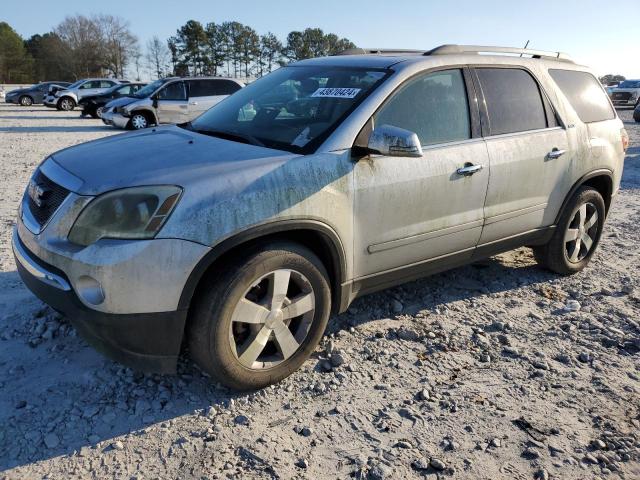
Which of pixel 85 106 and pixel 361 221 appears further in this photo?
pixel 85 106

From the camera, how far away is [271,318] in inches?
112

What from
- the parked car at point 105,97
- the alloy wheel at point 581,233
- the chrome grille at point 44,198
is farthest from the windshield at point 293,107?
the parked car at point 105,97

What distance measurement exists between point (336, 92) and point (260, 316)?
1.53 m

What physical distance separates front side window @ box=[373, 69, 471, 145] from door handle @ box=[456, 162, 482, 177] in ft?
0.64

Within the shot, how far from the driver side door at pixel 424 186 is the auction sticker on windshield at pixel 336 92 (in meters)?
0.23

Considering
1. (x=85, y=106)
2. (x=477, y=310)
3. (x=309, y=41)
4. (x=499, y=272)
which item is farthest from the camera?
(x=309, y=41)

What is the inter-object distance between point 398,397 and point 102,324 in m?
1.61

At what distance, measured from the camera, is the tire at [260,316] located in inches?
104

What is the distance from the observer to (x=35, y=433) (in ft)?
8.28

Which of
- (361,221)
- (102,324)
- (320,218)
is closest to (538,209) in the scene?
(361,221)

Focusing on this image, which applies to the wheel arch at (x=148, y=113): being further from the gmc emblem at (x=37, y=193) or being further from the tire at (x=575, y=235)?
the tire at (x=575, y=235)

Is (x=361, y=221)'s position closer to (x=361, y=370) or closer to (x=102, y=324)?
(x=361, y=370)

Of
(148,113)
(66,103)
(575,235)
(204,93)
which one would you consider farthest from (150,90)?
(575,235)

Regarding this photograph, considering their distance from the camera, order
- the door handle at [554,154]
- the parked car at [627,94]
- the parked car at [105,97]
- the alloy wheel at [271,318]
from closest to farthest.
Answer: the alloy wheel at [271,318] → the door handle at [554,154] → the parked car at [105,97] → the parked car at [627,94]
